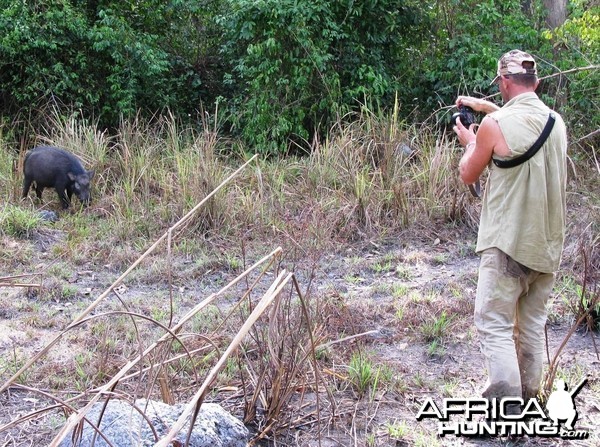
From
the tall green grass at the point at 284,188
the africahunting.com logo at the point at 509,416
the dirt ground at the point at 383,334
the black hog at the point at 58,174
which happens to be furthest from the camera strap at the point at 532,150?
the black hog at the point at 58,174

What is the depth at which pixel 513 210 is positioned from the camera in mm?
4285

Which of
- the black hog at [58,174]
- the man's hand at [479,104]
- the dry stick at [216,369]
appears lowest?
the black hog at [58,174]

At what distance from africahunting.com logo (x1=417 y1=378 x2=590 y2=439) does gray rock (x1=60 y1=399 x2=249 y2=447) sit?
1268mm

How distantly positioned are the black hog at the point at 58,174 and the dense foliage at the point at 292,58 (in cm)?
213

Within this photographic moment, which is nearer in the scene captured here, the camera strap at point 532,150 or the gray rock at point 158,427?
the gray rock at point 158,427

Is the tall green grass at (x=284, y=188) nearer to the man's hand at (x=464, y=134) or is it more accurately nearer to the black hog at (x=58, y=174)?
the black hog at (x=58, y=174)

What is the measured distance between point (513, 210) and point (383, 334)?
2.08 metres

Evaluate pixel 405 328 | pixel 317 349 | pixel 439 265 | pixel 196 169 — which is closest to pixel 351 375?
pixel 317 349

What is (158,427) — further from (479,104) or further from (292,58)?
(292,58)

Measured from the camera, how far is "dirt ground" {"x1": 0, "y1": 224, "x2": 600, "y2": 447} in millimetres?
4574

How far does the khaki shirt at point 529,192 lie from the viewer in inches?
166

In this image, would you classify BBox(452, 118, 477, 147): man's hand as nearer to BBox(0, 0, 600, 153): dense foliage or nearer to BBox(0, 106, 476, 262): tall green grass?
BBox(0, 106, 476, 262): tall green grass

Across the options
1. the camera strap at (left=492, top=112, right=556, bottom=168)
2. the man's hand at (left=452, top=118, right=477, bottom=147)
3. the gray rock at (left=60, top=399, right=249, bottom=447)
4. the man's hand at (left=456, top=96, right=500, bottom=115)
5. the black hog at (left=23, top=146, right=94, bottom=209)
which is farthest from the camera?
the black hog at (left=23, top=146, right=94, bottom=209)

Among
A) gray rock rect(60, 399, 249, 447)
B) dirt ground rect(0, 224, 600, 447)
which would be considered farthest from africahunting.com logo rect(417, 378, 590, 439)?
gray rock rect(60, 399, 249, 447)
